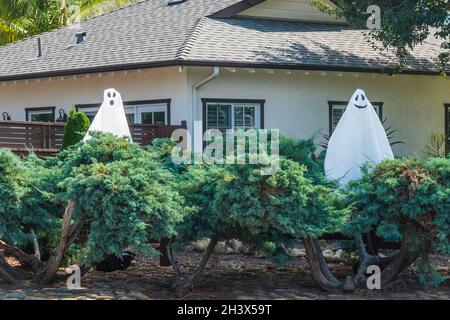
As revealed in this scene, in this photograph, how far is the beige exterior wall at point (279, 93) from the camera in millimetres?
17531

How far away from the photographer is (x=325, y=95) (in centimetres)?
1886

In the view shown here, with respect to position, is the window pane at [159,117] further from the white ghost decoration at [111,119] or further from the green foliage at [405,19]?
the green foliage at [405,19]

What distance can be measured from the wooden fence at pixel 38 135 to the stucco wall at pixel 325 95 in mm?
1522

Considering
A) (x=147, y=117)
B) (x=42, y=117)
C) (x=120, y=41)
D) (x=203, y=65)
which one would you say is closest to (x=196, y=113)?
(x=203, y=65)

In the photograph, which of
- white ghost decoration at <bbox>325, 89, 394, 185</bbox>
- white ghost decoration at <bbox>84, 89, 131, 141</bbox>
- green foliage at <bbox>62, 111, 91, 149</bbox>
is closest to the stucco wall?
green foliage at <bbox>62, 111, 91, 149</bbox>

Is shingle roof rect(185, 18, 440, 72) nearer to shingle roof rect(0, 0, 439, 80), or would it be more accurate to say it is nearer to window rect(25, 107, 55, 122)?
shingle roof rect(0, 0, 439, 80)

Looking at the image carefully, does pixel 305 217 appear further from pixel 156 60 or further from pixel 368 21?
pixel 368 21

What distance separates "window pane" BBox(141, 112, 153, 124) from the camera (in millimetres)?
18188

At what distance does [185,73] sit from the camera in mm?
17125

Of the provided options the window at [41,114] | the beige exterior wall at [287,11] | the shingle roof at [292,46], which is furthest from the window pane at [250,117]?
the window at [41,114]

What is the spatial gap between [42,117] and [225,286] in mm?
10941

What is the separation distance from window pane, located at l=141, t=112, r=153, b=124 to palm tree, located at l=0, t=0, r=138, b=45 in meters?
16.4

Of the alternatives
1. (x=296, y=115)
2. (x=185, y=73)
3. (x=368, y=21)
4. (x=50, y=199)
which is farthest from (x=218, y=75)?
(x=50, y=199)

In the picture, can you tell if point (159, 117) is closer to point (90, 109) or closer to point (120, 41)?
point (90, 109)
